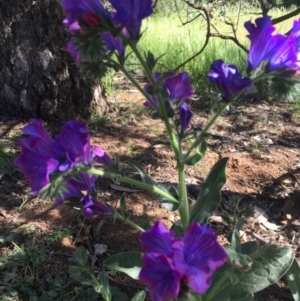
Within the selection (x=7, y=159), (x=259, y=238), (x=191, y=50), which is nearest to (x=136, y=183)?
(x=259, y=238)

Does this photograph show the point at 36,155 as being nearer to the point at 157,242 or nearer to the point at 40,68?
the point at 157,242

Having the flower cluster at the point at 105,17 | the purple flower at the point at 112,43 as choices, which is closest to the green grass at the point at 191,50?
the purple flower at the point at 112,43

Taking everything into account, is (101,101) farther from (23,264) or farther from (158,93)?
(158,93)

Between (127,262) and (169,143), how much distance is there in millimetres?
517

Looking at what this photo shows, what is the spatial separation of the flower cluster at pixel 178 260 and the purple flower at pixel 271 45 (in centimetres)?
53

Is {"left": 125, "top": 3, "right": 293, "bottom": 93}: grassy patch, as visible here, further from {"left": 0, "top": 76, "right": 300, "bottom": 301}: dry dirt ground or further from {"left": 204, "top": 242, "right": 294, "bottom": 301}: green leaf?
{"left": 204, "top": 242, "right": 294, "bottom": 301}: green leaf

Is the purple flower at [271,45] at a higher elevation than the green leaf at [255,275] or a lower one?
higher

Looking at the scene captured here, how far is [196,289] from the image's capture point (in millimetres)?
1122

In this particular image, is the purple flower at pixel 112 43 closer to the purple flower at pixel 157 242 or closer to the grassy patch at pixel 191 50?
the purple flower at pixel 157 242

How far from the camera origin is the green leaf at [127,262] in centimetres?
174

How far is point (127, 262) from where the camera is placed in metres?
1.75

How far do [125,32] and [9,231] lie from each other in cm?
151

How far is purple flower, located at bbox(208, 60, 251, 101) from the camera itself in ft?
4.35

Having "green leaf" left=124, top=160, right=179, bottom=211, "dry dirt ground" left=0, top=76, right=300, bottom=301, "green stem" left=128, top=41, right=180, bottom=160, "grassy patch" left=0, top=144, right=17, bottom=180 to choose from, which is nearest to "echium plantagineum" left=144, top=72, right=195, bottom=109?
"green stem" left=128, top=41, right=180, bottom=160
